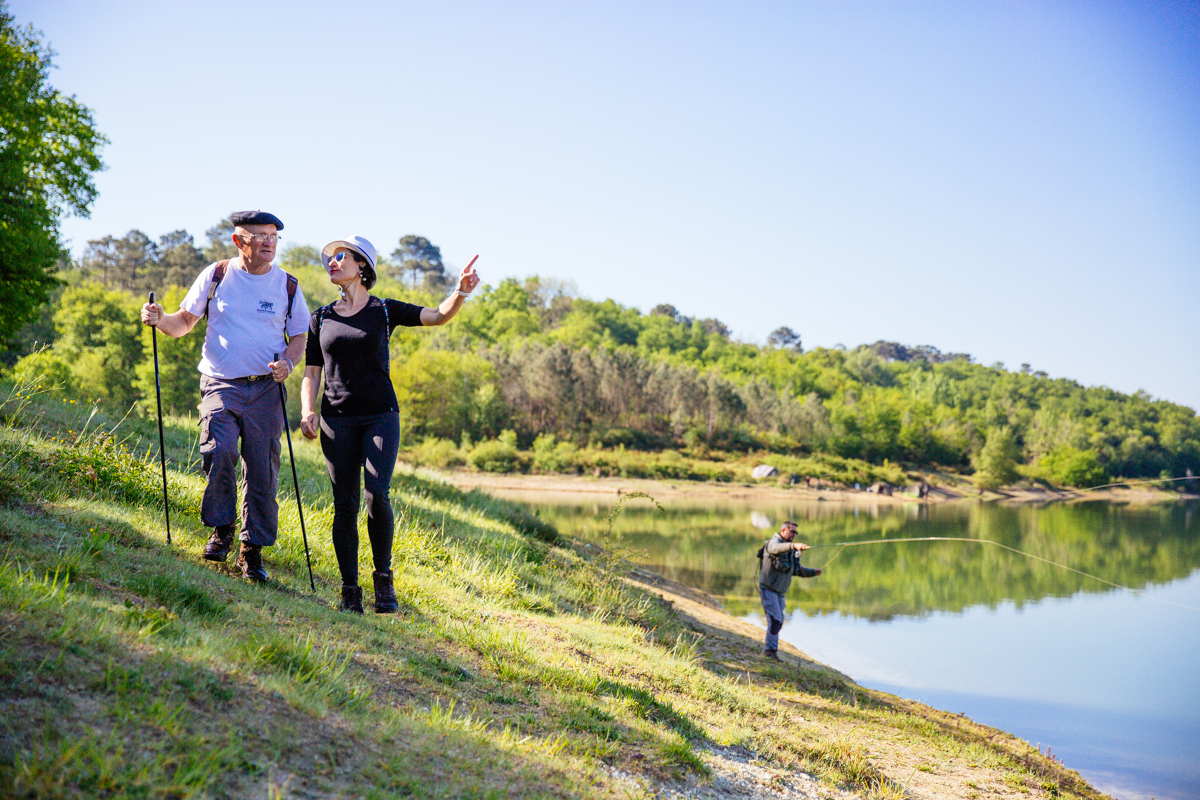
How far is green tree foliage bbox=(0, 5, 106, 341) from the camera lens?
683 inches

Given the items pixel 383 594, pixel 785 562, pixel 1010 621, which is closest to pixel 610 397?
pixel 1010 621

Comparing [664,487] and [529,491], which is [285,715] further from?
[664,487]

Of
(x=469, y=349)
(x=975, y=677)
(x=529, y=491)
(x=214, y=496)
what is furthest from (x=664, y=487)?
(x=214, y=496)

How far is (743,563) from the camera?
22.7m

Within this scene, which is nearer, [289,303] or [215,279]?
[215,279]

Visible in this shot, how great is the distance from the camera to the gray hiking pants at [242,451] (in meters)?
4.52

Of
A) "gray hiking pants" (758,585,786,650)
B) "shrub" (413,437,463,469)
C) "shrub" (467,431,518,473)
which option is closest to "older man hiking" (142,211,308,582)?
"gray hiking pants" (758,585,786,650)

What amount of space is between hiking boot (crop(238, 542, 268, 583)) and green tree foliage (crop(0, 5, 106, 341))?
16.9 metres

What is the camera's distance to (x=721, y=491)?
51.8m

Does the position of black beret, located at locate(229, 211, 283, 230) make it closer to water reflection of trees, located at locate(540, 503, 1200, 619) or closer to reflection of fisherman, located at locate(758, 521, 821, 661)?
water reflection of trees, located at locate(540, 503, 1200, 619)

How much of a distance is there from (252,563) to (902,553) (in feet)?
92.7

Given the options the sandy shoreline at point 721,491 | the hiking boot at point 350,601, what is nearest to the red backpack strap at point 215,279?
the hiking boot at point 350,601

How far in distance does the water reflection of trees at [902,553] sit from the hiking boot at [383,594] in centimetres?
515

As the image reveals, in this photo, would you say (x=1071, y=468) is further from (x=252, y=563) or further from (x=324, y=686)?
(x=324, y=686)
